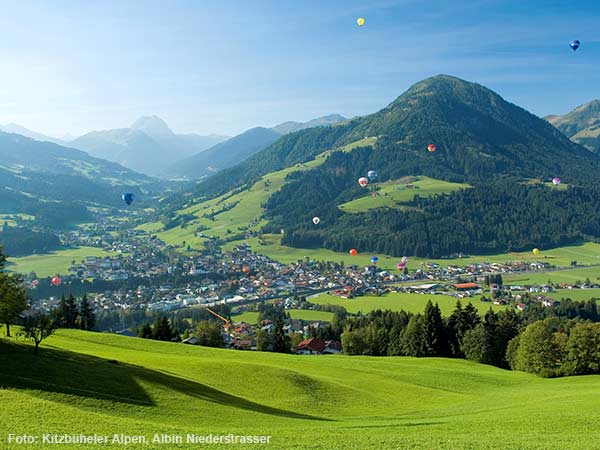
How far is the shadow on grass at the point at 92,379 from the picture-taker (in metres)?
29.0

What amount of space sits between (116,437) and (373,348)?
5878 centimetres

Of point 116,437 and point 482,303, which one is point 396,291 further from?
point 116,437

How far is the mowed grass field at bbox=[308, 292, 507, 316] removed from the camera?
124 m

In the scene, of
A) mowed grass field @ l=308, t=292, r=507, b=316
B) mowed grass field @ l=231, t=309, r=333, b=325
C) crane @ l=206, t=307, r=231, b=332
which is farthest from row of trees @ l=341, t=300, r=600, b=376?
mowed grass field @ l=308, t=292, r=507, b=316

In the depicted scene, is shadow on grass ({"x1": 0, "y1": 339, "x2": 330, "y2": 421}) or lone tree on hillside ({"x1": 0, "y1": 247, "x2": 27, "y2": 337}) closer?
shadow on grass ({"x1": 0, "y1": 339, "x2": 330, "y2": 421})

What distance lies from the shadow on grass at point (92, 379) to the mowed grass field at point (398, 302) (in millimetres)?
90849

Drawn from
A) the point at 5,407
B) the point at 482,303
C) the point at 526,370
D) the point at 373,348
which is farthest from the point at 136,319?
the point at 5,407

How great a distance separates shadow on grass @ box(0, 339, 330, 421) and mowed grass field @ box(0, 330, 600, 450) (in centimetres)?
11

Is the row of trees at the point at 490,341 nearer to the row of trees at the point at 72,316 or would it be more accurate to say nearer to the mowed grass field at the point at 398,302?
the mowed grass field at the point at 398,302

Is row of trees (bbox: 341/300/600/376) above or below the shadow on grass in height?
below

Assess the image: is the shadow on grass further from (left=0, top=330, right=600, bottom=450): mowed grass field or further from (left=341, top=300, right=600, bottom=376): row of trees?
(left=341, top=300, right=600, bottom=376): row of trees

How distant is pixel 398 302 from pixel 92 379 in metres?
110

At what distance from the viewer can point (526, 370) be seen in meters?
61.2

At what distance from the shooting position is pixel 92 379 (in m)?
31.9
